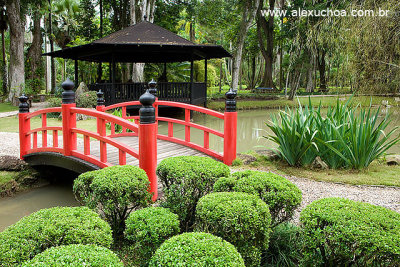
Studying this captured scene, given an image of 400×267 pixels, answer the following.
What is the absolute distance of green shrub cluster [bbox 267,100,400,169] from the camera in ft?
18.2

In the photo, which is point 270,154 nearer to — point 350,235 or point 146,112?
point 146,112

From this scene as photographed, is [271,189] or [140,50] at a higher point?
[140,50]

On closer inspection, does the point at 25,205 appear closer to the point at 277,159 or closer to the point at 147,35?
the point at 277,159

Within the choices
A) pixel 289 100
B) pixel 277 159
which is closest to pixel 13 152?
pixel 277 159

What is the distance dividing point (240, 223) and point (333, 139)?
389 centimetres

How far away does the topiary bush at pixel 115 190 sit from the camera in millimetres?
3136

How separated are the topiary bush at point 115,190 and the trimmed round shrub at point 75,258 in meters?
1.21

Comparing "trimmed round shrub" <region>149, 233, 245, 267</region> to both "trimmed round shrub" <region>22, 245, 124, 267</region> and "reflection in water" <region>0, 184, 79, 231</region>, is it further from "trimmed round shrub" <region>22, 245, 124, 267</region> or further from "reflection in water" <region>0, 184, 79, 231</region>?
"reflection in water" <region>0, 184, 79, 231</region>

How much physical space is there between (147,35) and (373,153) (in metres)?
10.9

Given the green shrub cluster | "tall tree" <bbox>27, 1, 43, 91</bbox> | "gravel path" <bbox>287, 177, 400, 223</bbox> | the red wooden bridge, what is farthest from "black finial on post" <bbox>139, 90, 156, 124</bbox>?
"tall tree" <bbox>27, 1, 43, 91</bbox>

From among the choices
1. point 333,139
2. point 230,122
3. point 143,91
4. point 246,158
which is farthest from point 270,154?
point 143,91

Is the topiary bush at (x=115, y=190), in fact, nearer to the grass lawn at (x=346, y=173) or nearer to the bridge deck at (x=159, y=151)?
the bridge deck at (x=159, y=151)

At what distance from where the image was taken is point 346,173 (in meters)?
5.66

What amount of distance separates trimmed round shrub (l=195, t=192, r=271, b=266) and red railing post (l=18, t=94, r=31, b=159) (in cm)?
508
